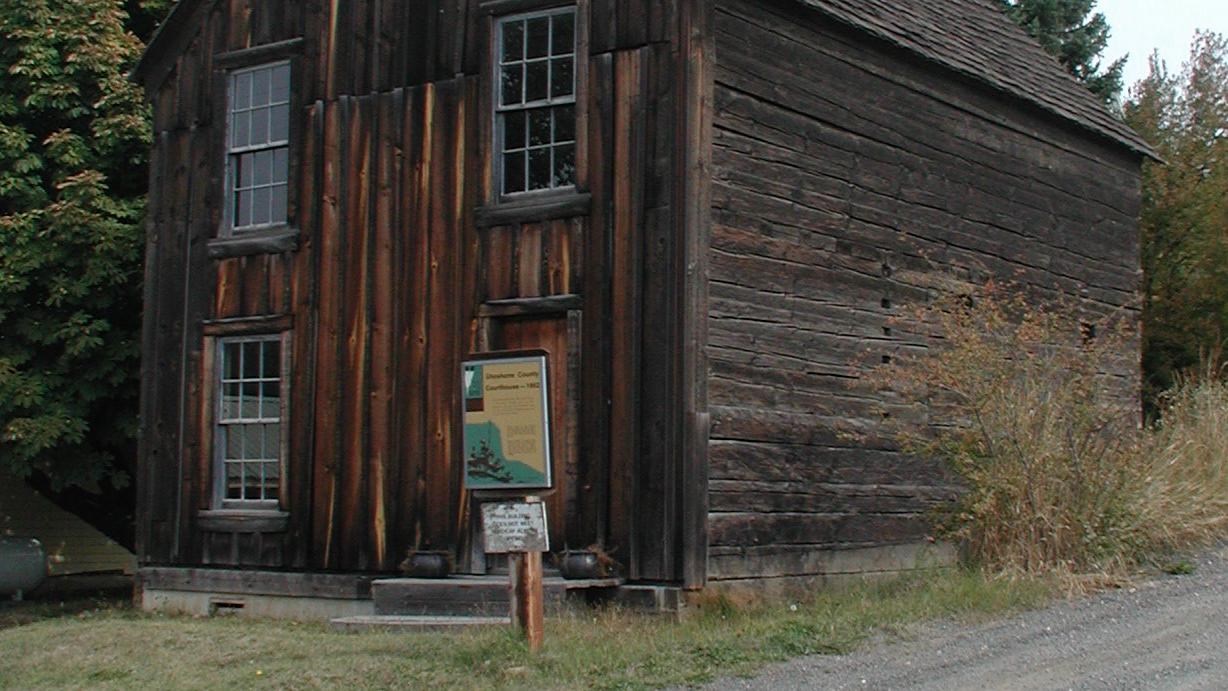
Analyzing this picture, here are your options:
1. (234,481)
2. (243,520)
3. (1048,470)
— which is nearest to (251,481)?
(234,481)

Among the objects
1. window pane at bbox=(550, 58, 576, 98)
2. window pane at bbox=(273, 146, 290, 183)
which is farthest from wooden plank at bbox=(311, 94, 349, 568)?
window pane at bbox=(550, 58, 576, 98)

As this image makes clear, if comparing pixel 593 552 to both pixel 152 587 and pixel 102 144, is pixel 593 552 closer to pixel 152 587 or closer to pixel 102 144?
pixel 152 587

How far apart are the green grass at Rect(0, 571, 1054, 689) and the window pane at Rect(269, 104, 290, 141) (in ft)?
16.5

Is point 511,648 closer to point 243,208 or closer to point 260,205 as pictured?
point 260,205

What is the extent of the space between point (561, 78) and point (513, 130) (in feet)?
2.18

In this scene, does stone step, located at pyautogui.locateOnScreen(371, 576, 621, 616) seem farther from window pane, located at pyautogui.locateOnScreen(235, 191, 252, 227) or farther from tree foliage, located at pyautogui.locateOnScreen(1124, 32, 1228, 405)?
tree foliage, located at pyautogui.locateOnScreen(1124, 32, 1228, 405)

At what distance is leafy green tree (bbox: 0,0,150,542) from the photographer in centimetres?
1870

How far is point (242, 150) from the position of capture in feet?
54.7

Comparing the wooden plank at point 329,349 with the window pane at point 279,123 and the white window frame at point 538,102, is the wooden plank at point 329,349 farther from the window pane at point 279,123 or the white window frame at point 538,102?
the white window frame at point 538,102

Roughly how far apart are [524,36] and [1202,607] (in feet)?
24.2

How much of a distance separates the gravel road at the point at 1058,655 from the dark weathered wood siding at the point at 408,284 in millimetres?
2640

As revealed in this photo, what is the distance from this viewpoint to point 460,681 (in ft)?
34.5

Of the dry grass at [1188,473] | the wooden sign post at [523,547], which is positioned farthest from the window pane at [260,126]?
the dry grass at [1188,473]

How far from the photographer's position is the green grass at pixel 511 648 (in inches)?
420
